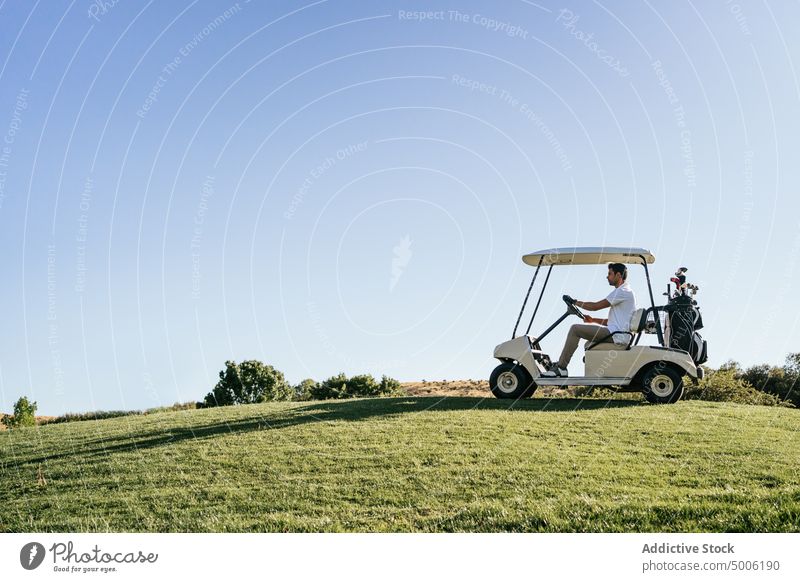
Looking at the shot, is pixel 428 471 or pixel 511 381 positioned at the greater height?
pixel 511 381

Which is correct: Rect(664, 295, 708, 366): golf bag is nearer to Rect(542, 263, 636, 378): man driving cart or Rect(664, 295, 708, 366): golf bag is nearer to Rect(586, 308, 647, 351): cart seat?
Rect(586, 308, 647, 351): cart seat

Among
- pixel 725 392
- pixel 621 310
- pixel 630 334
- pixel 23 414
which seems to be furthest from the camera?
pixel 23 414

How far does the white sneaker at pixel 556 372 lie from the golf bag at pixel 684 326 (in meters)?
2.43

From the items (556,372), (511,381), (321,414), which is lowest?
(321,414)

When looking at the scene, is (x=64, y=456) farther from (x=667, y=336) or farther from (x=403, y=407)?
(x=667, y=336)

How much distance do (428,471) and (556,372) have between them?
6900mm

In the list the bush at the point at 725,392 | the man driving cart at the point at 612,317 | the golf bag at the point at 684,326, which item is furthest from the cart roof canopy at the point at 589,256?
the bush at the point at 725,392

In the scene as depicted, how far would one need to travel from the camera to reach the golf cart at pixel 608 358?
50.6ft

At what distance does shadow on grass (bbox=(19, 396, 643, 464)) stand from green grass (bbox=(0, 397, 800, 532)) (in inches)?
3.4

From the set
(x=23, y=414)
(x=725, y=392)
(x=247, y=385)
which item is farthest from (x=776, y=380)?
(x=23, y=414)

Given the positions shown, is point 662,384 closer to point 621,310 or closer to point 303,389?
point 621,310

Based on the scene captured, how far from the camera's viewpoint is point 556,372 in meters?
15.7

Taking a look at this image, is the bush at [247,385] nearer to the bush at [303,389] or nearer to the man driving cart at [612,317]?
the bush at [303,389]
